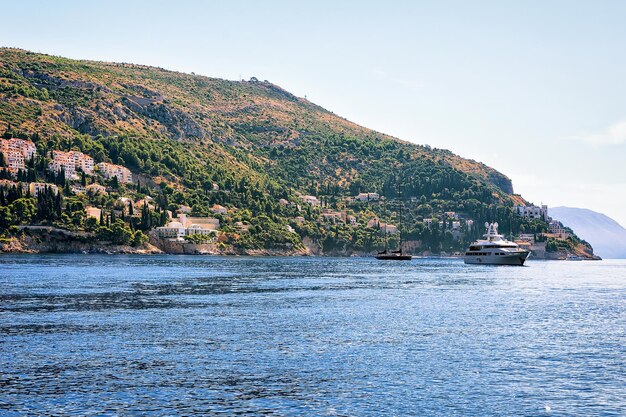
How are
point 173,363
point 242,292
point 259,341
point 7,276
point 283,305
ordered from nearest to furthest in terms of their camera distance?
point 173,363 < point 259,341 < point 283,305 < point 242,292 < point 7,276

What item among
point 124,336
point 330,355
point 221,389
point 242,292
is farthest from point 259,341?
point 242,292

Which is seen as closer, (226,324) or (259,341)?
(259,341)

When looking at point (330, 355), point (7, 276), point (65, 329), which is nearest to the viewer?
point (330, 355)

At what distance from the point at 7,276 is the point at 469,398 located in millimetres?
90527

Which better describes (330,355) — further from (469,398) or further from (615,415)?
(615,415)

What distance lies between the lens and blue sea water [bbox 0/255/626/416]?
32.1m

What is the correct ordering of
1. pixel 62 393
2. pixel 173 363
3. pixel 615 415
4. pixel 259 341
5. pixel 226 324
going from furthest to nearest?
pixel 226 324
pixel 259 341
pixel 173 363
pixel 62 393
pixel 615 415

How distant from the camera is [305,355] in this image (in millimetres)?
43344

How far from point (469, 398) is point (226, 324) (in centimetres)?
2795

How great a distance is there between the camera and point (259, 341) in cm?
4841

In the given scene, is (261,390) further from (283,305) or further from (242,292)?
(242,292)

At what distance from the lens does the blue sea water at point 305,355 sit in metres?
32.1

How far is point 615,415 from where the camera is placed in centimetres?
3056

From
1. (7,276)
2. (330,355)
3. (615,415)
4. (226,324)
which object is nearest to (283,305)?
(226,324)
